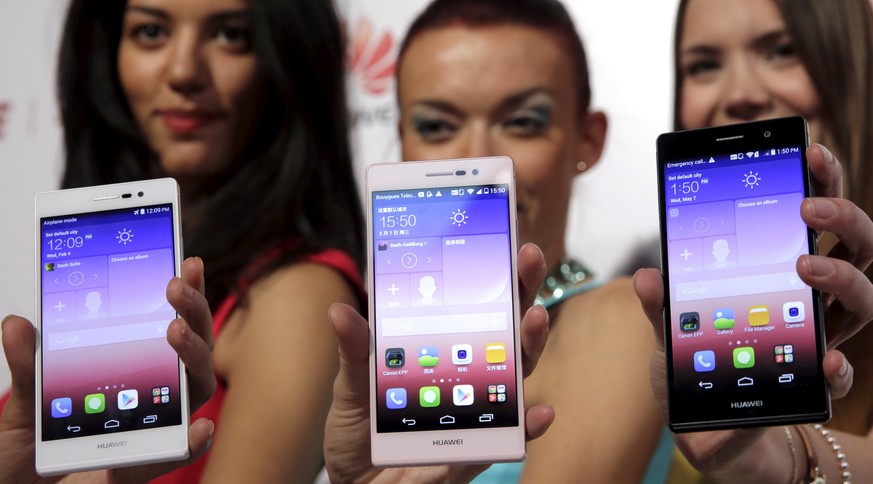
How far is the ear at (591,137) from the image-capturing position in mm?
1107

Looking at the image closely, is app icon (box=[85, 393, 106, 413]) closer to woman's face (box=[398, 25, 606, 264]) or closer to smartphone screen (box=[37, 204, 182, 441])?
smartphone screen (box=[37, 204, 182, 441])

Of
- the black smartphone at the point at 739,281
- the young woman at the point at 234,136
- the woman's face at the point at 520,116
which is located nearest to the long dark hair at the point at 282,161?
the young woman at the point at 234,136

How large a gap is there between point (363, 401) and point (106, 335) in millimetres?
209

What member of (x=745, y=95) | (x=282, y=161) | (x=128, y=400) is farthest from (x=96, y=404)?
(x=745, y=95)

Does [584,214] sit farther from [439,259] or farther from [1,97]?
[1,97]

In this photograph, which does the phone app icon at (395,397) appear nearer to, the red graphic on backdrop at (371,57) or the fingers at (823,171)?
the fingers at (823,171)

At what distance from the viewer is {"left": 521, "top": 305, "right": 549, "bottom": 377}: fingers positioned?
29.6 inches

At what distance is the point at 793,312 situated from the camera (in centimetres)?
75

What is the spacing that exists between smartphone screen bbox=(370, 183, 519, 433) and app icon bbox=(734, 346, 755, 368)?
0.51 ft

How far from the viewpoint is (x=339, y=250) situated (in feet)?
3.78

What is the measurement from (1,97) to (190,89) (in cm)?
32

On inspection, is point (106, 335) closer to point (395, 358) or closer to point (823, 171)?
point (395, 358)

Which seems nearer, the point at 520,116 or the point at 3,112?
the point at 520,116

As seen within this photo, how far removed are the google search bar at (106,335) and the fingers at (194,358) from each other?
0.04m
